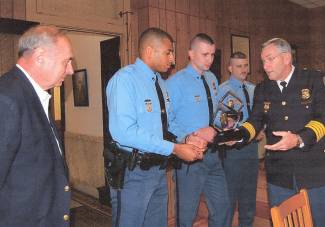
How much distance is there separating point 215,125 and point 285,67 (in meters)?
0.71

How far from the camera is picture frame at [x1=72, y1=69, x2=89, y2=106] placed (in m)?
5.02

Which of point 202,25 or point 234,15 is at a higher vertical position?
point 234,15

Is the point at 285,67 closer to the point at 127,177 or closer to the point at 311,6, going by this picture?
the point at 127,177

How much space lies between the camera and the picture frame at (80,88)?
5.02 metres

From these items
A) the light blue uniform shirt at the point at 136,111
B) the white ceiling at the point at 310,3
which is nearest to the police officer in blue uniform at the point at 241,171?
the light blue uniform shirt at the point at 136,111

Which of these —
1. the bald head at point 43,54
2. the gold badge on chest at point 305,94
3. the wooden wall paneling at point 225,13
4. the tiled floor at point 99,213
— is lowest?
the tiled floor at point 99,213

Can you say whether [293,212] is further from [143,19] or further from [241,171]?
[143,19]

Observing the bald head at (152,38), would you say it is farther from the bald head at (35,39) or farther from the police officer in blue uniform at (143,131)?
the bald head at (35,39)

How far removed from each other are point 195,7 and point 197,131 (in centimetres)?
229

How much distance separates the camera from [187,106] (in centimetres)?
255

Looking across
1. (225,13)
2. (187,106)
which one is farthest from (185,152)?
(225,13)

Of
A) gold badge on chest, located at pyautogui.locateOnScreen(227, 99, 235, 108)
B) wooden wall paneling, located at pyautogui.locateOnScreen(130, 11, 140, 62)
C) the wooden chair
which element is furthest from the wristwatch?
wooden wall paneling, located at pyautogui.locateOnScreen(130, 11, 140, 62)

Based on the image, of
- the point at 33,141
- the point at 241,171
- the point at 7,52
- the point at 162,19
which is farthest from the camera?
the point at 162,19

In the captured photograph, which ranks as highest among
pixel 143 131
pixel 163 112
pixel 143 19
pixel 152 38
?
pixel 143 19
